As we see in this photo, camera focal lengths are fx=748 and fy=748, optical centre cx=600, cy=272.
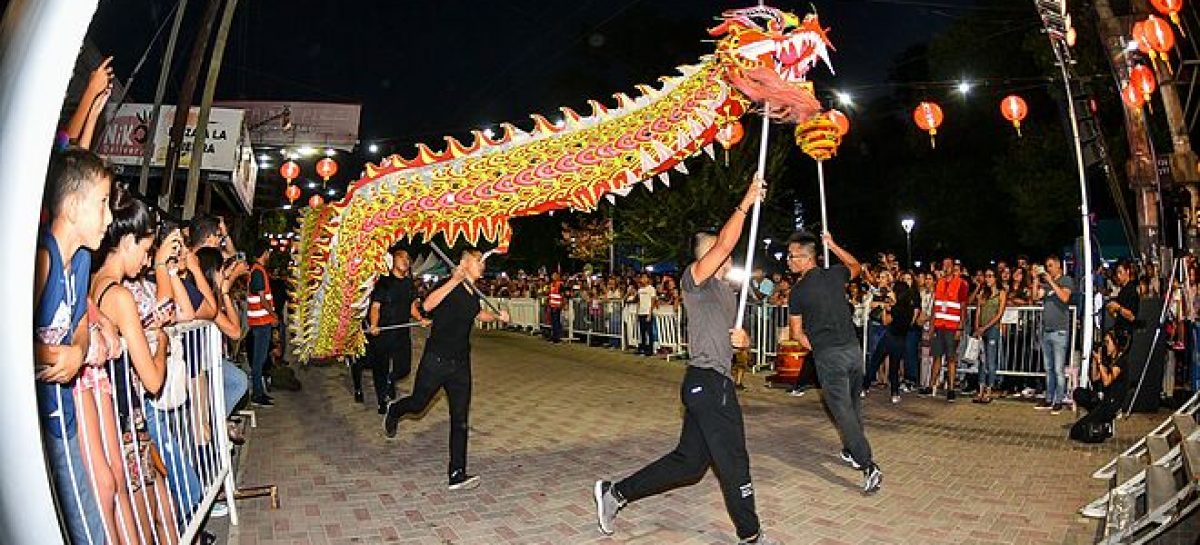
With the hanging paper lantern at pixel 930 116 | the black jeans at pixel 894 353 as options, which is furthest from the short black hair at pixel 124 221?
the hanging paper lantern at pixel 930 116

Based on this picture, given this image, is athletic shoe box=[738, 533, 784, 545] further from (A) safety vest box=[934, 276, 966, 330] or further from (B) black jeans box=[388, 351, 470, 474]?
(A) safety vest box=[934, 276, 966, 330]

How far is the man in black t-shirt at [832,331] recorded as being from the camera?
18.3 feet

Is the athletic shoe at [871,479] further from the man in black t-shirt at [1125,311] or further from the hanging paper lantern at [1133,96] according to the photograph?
the hanging paper lantern at [1133,96]

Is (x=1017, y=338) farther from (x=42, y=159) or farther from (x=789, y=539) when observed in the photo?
(x=42, y=159)

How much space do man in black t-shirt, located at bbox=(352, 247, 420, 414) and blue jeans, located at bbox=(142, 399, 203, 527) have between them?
408cm

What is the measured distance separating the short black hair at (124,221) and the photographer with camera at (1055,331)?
9498 millimetres

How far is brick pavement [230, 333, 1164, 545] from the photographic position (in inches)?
185

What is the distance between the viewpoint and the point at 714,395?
4.21 meters

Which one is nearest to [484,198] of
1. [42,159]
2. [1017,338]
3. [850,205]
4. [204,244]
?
[204,244]

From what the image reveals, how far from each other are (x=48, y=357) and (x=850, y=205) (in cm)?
3664

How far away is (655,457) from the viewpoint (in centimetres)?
656

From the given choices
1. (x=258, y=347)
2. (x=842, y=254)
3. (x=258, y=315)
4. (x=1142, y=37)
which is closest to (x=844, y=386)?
(x=842, y=254)

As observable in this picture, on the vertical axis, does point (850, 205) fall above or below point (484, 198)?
above

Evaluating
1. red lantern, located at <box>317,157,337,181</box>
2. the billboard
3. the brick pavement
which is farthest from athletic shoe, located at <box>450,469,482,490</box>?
the billboard
